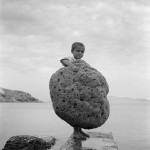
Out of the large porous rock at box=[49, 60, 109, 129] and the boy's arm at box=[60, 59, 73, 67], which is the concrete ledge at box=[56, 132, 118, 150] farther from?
the boy's arm at box=[60, 59, 73, 67]

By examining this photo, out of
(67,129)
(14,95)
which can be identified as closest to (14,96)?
(14,95)

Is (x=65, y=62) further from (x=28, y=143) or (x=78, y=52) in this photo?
(x=28, y=143)

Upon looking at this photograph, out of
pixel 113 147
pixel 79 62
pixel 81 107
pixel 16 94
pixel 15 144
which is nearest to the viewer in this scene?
pixel 81 107

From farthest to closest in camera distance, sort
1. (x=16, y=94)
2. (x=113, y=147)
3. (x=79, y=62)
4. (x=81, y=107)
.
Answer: (x=16, y=94) < (x=113, y=147) < (x=79, y=62) < (x=81, y=107)

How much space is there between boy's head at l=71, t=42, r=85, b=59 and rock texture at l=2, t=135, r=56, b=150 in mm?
4626

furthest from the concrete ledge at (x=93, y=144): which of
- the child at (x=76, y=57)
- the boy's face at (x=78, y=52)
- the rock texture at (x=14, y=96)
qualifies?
the rock texture at (x=14, y=96)

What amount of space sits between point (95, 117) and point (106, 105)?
574mm

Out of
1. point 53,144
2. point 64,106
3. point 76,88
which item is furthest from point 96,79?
point 53,144

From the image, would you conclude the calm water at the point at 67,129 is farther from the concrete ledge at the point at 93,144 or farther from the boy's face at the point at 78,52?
the boy's face at the point at 78,52

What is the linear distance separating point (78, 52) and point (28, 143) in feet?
16.4

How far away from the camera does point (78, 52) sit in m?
9.40

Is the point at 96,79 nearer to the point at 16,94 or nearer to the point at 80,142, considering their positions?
the point at 80,142

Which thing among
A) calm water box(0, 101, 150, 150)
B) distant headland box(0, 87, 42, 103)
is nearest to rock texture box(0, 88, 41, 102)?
distant headland box(0, 87, 42, 103)

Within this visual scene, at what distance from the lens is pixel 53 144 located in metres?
13.1
